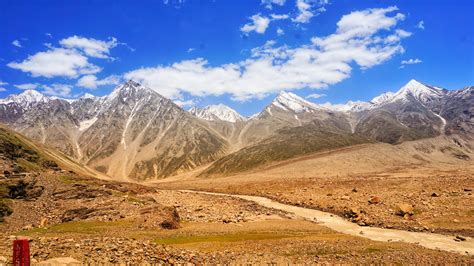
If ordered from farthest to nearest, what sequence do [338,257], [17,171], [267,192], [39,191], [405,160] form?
[405,160] < [267,192] < [17,171] < [39,191] < [338,257]

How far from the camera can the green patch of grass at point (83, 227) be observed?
42100mm

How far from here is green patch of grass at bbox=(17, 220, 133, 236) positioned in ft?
138

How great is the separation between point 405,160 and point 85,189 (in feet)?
549

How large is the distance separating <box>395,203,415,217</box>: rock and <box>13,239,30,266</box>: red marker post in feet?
165

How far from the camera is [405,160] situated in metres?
194

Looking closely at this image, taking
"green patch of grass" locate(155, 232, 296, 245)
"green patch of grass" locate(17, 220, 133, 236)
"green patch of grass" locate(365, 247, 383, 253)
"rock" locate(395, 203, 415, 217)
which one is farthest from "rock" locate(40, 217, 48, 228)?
"rock" locate(395, 203, 415, 217)

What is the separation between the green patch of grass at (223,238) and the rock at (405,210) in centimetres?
2062

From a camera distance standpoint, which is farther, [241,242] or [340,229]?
[340,229]

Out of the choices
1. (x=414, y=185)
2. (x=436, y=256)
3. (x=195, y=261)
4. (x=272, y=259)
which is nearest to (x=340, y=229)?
(x=436, y=256)

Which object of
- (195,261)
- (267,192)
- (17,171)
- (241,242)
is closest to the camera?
(195,261)

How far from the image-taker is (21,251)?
18094 millimetres

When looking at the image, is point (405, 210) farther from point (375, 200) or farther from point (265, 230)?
point (265, 230)

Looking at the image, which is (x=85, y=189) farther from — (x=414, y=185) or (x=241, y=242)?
(x=414, y=185)

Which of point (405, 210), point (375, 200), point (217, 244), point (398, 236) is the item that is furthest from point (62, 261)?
point (375, 200)
